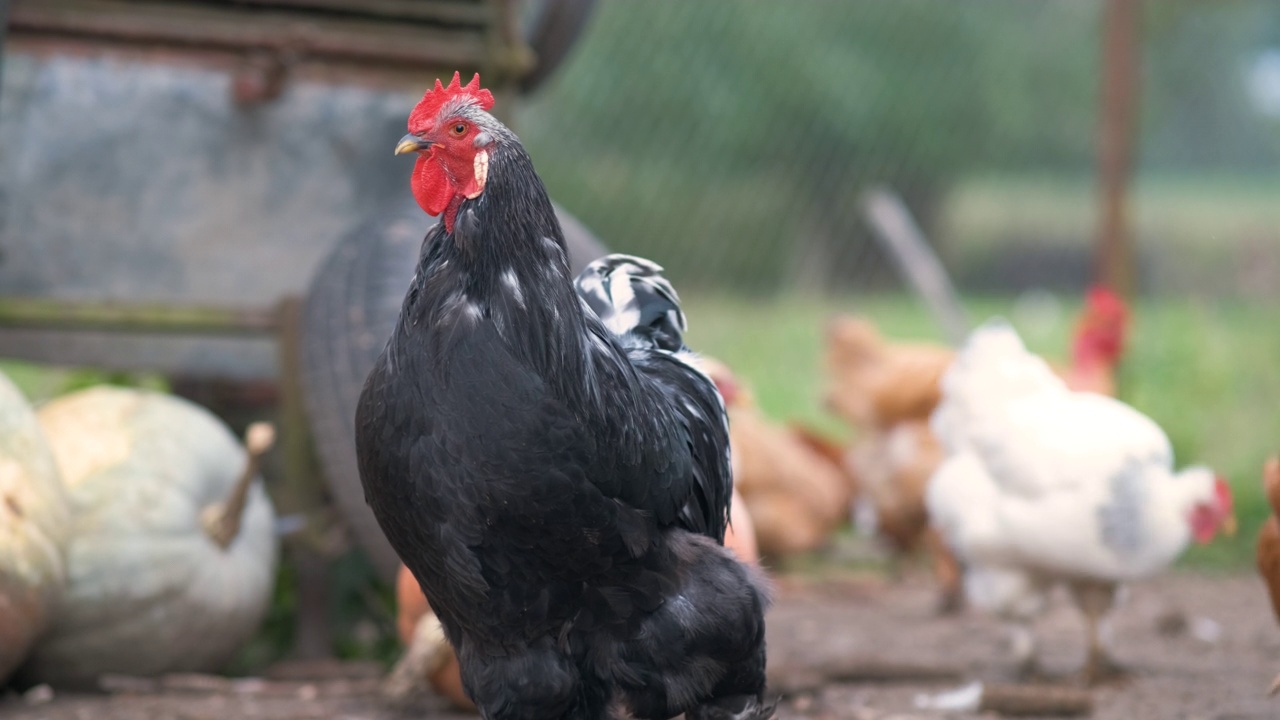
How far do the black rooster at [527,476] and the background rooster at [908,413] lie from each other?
128 inches

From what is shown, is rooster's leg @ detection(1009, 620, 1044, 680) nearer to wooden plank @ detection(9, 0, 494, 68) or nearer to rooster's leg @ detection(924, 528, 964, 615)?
rooster's leg @ detection(924, 528, 964, 615)

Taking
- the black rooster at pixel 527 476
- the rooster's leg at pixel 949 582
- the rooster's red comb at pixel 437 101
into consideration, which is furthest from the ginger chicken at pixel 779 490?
the rooster's red comb at pixel 437 101

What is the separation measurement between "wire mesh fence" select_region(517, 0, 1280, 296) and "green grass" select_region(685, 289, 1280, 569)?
169 mm

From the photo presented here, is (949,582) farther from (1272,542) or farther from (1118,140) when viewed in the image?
(1118,140)

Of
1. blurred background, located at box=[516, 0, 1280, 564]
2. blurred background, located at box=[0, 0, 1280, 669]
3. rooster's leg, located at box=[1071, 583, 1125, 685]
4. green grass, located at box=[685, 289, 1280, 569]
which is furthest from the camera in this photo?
blurred background, located at box=[516, 0, 1280, 564]

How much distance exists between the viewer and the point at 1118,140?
6684mm

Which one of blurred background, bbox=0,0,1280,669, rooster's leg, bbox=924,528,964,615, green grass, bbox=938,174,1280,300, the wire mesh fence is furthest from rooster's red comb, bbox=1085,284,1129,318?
green grass, bbox=938,174,1280,300

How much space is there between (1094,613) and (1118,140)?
11.4 feet

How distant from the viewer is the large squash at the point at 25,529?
318cm

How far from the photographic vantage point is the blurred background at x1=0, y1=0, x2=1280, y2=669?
14.2 ft

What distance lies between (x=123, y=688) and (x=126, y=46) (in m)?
2.12

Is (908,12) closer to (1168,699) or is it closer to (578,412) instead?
(1168,699)

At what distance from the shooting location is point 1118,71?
6684 millimetres

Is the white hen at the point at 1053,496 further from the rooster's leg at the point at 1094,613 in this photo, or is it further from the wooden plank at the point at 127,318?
the wooden plank at the point at 127,318
